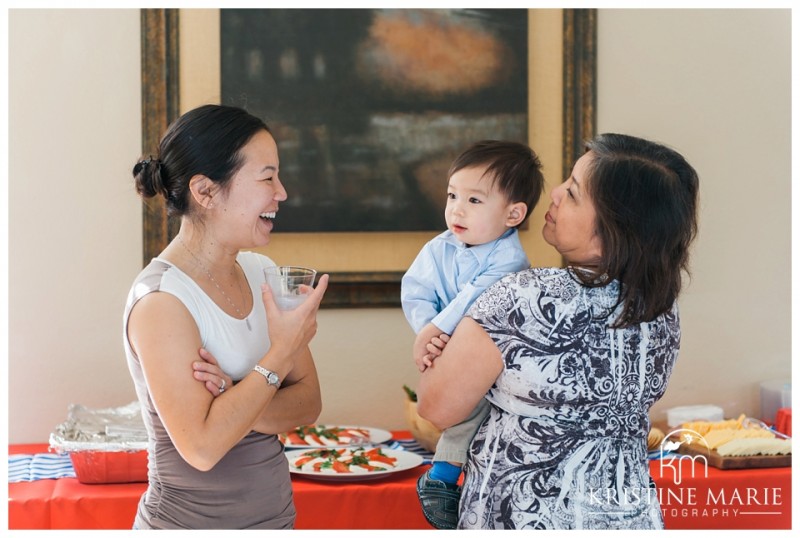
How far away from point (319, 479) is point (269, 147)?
1090mm

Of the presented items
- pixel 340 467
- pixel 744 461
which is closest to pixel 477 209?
pixel 340 467

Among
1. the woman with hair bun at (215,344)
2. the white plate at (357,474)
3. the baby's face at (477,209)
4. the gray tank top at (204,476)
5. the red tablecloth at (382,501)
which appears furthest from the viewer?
the white plate at (357,474)

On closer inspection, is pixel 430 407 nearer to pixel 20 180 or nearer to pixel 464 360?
pixel 464 360

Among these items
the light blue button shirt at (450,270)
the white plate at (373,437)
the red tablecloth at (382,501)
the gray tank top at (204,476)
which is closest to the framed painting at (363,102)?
the white plate at (373,437)

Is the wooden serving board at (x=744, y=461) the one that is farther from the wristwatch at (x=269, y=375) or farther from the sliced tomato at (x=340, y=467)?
the wristwatch at (x=269, y=375)

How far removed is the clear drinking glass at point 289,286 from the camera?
170 centimetres

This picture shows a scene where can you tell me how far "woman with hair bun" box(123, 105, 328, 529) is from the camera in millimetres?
1553

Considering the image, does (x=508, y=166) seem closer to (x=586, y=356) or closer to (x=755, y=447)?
(x=586, y=356)

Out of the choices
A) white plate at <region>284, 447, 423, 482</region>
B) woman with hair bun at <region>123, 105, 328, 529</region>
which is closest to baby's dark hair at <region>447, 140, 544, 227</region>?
woman with hair bun at <region>123, 105, 328, 529</region>

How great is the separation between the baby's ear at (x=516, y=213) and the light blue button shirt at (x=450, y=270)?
3 cm

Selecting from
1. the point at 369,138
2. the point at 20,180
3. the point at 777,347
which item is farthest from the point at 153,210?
the point at 777,347

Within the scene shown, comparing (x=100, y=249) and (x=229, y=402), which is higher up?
(x=100, y=249)

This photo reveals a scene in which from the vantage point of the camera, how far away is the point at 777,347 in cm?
330

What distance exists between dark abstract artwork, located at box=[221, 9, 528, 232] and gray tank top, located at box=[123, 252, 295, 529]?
121cm
